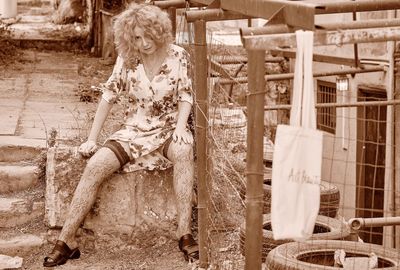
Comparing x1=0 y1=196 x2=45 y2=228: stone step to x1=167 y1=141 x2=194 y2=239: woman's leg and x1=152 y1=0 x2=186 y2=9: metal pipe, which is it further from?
x1=152 y1=0 x2=186 y2=9: metal pipe

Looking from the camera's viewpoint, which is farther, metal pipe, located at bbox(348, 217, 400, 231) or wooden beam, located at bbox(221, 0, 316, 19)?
metal pipe, located at bbox(348, 217, 400, 231)

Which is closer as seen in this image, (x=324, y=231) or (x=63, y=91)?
(x=324, y=231)

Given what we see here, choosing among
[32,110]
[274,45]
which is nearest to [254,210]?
[274,45]

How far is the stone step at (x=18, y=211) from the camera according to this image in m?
7.41

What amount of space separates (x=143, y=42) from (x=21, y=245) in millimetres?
1783

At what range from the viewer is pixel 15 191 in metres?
7.73

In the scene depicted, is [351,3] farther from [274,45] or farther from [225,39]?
[225,39]

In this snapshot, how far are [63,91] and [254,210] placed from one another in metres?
7.22

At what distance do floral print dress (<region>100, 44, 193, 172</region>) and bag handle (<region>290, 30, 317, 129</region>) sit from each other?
9.95 ft

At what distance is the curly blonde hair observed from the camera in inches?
269

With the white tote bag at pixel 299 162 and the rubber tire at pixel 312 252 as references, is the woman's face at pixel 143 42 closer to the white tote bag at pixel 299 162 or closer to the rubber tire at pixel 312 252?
the rubber tire at pixel 312 252

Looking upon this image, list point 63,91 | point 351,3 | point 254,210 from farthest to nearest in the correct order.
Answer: point 63,91 → point 351,3 → point 254,210

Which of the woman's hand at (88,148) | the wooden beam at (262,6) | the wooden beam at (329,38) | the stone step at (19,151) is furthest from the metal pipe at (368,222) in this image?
the stone step at (19,151)

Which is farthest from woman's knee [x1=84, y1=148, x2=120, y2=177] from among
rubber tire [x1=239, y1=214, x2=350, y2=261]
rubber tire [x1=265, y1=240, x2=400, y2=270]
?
rubber tire [x1=265, y1=240, x2=400, y2=270]
